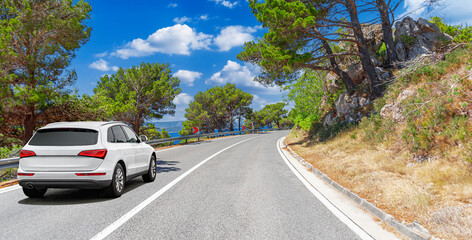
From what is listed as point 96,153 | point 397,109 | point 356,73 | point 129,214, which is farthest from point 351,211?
point 356,73

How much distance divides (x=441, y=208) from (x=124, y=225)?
195 inches

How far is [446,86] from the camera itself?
26.9 feet

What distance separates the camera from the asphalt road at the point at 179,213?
12.7ft

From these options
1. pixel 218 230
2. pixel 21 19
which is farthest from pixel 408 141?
pixel 21 19

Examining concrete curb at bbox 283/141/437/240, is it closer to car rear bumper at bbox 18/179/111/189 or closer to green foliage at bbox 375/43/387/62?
car rear bumper at bbox 18/179/111/189

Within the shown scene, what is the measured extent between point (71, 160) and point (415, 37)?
→ 1952 centimetres

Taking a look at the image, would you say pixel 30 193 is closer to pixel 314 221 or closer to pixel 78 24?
pixel 314 221

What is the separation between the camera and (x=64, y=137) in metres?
5.64

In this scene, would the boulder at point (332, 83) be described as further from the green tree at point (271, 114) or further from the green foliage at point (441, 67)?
the green tree at point (271, 114)

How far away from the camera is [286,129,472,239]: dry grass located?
394cm

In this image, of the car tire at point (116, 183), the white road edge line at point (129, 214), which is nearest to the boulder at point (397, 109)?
the white road edge line at point (129, 214)

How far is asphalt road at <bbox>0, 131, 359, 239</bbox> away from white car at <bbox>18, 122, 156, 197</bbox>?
43cm

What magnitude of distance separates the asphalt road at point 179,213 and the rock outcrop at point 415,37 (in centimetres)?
1442

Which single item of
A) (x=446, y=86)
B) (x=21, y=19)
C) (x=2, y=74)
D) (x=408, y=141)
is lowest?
(x=408, y=141)
